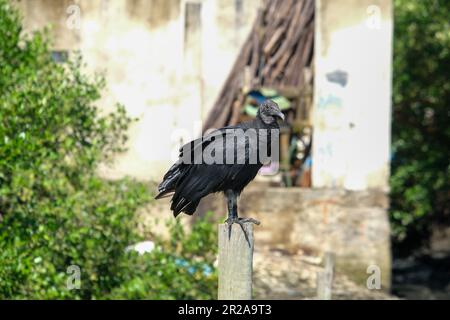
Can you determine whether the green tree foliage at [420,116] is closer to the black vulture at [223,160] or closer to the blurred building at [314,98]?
the blurred building at [314,98]

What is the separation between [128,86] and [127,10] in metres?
1.28

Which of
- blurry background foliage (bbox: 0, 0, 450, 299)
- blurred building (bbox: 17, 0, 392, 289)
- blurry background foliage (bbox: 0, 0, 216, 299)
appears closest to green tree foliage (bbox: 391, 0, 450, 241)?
blurred building (bbox: 17, 0, 392, 289)

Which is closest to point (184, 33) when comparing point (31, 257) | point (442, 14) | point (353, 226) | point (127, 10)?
point (127, 10)

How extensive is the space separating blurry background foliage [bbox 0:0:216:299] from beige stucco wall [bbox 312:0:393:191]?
157 inches

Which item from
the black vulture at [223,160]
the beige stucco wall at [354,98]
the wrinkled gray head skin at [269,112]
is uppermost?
the beige stucco wall at [354,98]

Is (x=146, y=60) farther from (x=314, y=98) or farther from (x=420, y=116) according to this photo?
(x=420, y=116)

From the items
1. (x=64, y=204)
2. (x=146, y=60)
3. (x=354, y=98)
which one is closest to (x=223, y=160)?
(x=64, y=204)

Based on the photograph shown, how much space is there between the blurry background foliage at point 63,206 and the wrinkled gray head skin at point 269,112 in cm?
371

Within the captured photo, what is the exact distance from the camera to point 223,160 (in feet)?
19.7

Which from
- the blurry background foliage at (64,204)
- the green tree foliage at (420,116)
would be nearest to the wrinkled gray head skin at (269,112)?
the blurry background foliage at (64,204)

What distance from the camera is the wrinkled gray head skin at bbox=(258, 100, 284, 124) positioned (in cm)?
590

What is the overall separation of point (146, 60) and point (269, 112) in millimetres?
9229

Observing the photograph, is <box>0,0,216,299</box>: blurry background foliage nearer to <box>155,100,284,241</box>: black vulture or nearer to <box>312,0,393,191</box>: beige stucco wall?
<box>155,100,284,241</box>: black vulture

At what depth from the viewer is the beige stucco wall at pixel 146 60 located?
14727 mm
